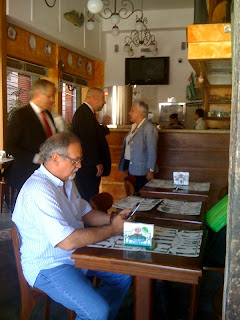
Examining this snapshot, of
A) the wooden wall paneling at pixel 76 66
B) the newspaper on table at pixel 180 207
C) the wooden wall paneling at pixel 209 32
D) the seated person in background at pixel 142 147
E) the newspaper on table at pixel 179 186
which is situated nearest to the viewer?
the newspaper on table at pixel 180 207

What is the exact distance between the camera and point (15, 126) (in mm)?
3133

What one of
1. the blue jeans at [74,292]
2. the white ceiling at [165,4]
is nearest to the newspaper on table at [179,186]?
the blue jeans at [74,292]

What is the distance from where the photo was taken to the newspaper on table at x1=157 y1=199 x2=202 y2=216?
2.44m

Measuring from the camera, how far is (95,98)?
3.94m

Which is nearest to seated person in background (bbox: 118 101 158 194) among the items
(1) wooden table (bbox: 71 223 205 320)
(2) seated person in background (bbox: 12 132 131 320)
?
(2) seated person in background (bbox: 12 132 131 320)

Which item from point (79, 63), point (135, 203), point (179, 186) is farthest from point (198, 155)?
point (79, 63)

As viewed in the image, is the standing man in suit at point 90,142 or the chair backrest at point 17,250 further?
the standing man in suit at point 90,142

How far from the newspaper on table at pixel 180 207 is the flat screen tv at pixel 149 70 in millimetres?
7050

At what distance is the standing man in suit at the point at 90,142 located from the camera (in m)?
3.86

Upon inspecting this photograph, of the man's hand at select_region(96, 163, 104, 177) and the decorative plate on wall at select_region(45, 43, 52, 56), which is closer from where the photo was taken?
the man's hand at select_region(96, 163, 104, 177)

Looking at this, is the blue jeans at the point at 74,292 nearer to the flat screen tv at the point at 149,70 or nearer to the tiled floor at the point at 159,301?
the tiled floor at the point at 159,301

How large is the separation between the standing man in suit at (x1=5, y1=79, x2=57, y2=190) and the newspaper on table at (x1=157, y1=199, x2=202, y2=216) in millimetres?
1155

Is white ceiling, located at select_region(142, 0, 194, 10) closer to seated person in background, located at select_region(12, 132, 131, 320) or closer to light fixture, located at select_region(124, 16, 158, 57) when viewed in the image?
light fixture, located at select_region(124, 16, 158, 57)

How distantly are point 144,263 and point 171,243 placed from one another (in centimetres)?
28
